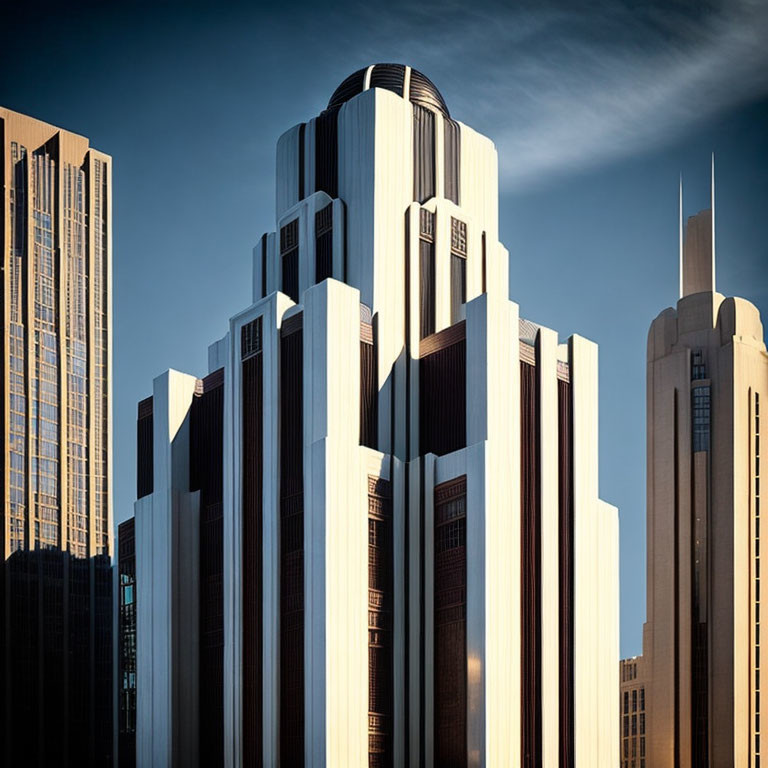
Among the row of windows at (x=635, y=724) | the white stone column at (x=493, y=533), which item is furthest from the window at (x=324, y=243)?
the row of windows at (x=635, y=724)

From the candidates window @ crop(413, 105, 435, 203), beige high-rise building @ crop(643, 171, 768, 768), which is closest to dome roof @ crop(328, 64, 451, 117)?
window @ crop(413, 105, 435, 203)

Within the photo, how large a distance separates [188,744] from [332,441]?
1407cm

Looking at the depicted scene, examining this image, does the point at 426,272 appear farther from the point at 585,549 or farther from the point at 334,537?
the point at 334,537

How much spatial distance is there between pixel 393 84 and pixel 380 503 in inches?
730

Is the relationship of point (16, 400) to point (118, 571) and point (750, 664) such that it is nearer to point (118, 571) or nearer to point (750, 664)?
point (118, 571)

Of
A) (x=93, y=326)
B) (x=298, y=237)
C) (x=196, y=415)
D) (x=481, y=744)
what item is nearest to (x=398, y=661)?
(x=481, y=744)

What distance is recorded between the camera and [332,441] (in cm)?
4425

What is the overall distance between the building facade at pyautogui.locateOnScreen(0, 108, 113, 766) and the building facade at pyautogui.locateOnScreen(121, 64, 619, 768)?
32.1 meters

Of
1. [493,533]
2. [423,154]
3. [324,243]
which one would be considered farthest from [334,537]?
[423,154]

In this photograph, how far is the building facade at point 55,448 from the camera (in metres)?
82.5

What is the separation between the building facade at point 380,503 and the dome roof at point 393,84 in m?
0.15

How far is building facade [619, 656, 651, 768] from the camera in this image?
79.6 m

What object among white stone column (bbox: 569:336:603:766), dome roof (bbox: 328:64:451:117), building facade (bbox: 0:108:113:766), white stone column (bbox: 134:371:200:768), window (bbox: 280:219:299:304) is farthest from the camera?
building facade (bbox: 0:108:113:766)

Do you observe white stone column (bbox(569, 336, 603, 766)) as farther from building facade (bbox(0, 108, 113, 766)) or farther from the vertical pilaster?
building facade (bbox(0, 108, 113, 766))
